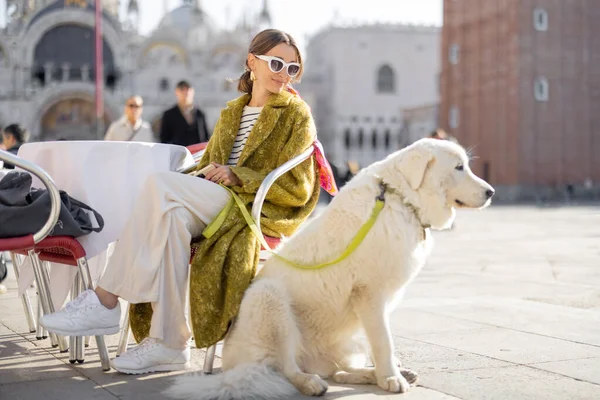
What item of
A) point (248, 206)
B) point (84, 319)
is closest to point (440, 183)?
point (248, 206)

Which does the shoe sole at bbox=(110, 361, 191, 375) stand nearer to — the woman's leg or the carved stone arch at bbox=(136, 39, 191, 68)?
the woman's leg

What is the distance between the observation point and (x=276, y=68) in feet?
12.8

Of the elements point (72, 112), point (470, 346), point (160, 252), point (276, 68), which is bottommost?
point (470, 346)

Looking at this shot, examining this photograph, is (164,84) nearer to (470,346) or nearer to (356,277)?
(470,346)

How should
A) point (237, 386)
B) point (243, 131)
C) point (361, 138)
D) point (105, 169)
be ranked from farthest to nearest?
point (361, 138) → point (105, 169) → point (243, 131) → point (237, 386)

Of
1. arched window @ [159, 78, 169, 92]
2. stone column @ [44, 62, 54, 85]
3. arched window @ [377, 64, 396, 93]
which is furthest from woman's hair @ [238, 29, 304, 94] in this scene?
arched window @ [377, 64, 396, 93]

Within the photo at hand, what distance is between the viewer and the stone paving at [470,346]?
334 centimetres

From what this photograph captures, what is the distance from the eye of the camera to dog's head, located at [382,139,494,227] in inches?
133

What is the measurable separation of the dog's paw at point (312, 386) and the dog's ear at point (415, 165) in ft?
2.85

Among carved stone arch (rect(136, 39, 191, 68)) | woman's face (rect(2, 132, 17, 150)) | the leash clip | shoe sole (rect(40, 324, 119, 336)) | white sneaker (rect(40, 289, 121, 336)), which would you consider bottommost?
shoe sole (rect(40, 324, 119, 336))

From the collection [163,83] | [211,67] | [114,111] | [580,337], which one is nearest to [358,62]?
[211,67]

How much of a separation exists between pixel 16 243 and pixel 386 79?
66.9m

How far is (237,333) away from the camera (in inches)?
135

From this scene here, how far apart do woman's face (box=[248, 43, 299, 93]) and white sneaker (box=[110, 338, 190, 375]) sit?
4.30 ft
